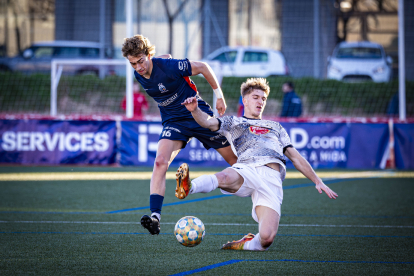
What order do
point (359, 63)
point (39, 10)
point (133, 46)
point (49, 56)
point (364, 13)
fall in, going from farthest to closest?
point (39, 10), point (364, 13), point (49, 56), point (359, 63), point (133, 46)

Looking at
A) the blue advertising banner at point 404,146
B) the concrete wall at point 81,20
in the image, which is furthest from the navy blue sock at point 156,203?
the concrete wall at point 81,20

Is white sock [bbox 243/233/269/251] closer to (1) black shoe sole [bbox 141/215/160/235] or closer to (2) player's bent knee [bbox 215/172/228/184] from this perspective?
(2) player's bent knee [bbox 215/172/228/184]

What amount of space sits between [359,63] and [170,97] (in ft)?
47.0

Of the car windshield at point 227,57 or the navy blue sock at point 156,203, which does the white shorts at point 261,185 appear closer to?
the navy blue sock at point 156,203

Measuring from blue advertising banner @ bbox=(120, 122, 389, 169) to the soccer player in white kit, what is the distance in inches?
302

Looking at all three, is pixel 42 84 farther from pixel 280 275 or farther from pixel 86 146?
pixel 280 275

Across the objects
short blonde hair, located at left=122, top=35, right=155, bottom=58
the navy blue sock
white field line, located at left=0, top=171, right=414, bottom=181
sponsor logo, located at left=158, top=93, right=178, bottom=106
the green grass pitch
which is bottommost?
the green grass pitch

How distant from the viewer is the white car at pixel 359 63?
1769cm

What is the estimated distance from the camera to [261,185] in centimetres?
454

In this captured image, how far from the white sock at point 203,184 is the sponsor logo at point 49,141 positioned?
842 centimetres

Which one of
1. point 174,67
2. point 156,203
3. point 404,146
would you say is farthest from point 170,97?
point 404,146

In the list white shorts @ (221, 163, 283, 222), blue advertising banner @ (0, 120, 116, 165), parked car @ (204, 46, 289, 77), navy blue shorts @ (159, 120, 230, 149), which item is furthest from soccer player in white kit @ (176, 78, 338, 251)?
parked car @ (204, 46, 289, 77)

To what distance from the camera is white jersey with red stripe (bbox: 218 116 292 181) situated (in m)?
4.68

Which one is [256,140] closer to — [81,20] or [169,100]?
[169,100]
